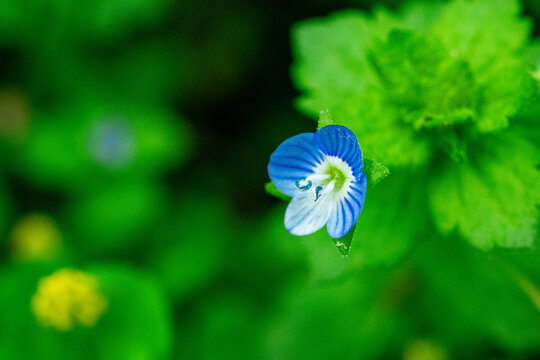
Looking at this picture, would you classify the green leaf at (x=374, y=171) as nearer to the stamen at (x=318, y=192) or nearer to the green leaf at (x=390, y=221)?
the stamen at (x=318, y=192)

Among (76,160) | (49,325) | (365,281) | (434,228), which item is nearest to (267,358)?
(365,281)

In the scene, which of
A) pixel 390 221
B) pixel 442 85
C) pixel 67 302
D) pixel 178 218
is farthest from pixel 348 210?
pixel 178 218

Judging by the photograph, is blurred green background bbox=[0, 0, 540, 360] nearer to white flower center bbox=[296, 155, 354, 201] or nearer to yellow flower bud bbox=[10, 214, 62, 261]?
yellow flower bud bbox=[10, 214, 62, 261]

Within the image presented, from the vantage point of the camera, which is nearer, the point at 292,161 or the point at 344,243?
the point at 344,243

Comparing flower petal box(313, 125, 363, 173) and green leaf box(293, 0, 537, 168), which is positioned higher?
green leaf box(293, 0, 537, 168)

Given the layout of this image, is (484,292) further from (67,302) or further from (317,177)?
(67,302)

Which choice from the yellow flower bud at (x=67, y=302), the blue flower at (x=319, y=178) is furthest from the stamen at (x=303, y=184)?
the yellow flower bud at (x=67, y=302)

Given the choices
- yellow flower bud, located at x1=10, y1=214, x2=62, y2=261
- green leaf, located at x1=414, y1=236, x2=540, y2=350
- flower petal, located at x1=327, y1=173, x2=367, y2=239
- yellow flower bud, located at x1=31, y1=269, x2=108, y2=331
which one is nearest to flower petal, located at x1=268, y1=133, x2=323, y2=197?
flower petal, located at x1=327, y1=173, x2=367, y2=239

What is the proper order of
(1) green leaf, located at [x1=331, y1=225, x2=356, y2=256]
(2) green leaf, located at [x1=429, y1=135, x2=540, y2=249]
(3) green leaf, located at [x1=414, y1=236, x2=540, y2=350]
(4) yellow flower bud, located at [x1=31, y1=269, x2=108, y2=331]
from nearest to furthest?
(1) green leaf, located at [x1=331, y1=225, x2=356, y2=256] → (2) green leaf, located at [x1=429, y1=135, x2=540, y2=249] → (3) green leaf, located at [x1=414, y1=236, x2=540, y2=350] → (4) yellow flower bud, located at [x1=31, y1=269, x2=108, y2=331]

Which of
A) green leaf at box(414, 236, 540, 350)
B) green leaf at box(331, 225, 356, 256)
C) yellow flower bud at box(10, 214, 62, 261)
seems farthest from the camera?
yellow flower bud at box(10, 214, 62, 261)
